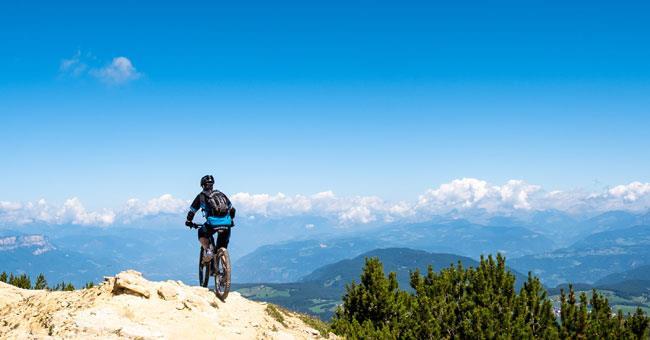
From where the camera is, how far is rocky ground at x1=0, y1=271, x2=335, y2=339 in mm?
10508

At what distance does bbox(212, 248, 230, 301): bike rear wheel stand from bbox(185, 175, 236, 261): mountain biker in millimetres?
261

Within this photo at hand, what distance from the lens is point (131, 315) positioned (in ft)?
37.1

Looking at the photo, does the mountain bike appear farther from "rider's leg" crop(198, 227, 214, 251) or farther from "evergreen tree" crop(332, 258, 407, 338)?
"evergreen tree" crop(332, 258, 407, 338)

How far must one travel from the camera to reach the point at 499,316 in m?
20.3

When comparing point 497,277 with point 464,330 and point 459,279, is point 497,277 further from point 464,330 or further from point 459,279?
point 464,330

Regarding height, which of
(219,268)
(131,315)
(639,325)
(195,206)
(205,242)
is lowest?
(639,325)

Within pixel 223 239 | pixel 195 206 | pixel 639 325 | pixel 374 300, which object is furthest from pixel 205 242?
pixel 639 325

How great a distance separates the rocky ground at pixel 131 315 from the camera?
10.5 metres

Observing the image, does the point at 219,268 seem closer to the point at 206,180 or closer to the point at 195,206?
the point at 195,206

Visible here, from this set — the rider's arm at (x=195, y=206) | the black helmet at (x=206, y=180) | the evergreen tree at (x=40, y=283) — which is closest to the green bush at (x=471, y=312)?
the rider's arm at (x=195, y=206)

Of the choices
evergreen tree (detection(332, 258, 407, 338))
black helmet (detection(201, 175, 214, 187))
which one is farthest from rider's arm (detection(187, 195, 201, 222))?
evergreen tree (detection(332, 258, 407, 338))

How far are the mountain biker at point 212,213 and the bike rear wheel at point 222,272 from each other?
26 cm

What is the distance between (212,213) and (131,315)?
4156 mm

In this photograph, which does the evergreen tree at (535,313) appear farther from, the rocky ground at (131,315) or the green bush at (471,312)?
the rocky ground at (131,315)
